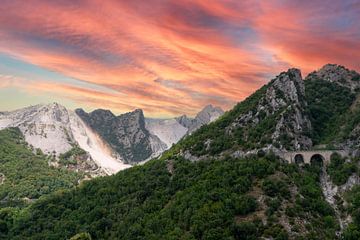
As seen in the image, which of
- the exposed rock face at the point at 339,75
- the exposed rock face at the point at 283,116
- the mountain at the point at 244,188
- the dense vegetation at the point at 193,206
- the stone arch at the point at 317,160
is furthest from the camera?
the exposed rock face at the point at 339,75

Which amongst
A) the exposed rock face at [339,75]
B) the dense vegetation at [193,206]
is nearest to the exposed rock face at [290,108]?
the dense vegetation at [193,206]

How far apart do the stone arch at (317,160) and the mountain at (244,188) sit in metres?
1.07

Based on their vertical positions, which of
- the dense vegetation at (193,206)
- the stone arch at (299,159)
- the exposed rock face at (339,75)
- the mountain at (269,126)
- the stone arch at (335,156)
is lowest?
the dense vegetation at (193,206)

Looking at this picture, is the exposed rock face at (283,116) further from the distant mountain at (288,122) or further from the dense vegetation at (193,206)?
the dense vegetation at (193,206)

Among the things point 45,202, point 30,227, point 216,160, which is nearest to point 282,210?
point 216,160

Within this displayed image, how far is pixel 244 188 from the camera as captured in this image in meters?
101

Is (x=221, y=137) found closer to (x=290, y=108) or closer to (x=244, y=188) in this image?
(x=290, y=108)

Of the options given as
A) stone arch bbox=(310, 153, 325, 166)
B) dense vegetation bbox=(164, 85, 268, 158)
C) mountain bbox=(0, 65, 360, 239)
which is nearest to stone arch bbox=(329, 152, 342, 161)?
mountain bbox=(0, 65, 360, 239)

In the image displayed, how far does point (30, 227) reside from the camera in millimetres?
135125

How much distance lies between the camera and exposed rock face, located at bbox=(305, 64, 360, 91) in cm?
17175

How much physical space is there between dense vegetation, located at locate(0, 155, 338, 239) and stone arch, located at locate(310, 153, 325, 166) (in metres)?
5.05

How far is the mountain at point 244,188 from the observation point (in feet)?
300

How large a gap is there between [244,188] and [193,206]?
1283 cm

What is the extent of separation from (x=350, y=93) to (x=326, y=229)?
87.2m
